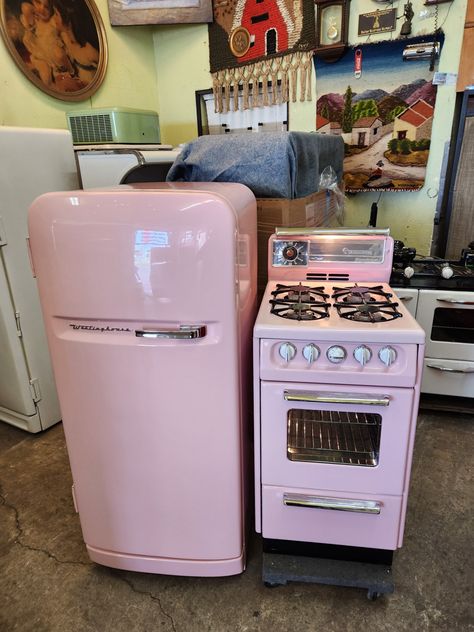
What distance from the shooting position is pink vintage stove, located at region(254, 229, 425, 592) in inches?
51.3

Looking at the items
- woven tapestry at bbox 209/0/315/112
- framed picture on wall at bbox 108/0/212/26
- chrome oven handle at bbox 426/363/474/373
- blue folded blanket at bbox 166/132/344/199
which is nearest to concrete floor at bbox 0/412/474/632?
chrome oven handle at bbox 426/363/474/373

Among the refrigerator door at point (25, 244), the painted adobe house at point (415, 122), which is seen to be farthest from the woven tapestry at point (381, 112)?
the refrigerator door at point (25, 244)

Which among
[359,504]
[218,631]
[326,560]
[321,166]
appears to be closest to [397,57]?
[321,166]

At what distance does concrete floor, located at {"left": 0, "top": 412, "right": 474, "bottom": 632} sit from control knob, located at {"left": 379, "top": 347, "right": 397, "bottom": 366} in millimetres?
947

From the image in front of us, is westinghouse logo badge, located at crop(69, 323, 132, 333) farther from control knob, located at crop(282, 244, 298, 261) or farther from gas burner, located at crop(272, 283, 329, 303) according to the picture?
control knob, located at crop(282, 244, 298, 261)

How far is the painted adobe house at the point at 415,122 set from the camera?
283 cm

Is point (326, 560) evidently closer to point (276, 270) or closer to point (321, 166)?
point (276, 270)

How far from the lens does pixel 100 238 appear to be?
1.23 meters

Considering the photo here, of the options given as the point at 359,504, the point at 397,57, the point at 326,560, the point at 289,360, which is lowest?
the point at 326,560

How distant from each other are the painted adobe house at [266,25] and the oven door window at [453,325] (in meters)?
2.20

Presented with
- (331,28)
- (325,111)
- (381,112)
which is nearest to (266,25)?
(331,28)

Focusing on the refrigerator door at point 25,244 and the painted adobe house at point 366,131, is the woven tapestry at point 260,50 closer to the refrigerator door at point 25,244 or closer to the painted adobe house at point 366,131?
the painted adobe house at point 366,131

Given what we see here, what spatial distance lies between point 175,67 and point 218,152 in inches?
85.9

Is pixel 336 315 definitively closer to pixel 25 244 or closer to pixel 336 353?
pixel 336 353
